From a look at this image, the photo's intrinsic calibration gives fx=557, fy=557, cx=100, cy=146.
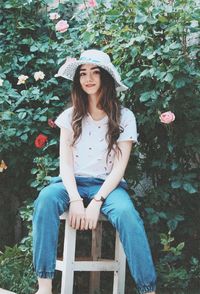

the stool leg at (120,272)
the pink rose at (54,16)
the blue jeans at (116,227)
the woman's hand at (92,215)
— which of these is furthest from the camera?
the pink rose at (54,16)

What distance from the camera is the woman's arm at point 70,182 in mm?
2574

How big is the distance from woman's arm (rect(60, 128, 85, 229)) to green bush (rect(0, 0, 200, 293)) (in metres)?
0.46

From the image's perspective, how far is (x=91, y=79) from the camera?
9.36 ft

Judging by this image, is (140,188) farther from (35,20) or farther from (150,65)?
(35,20)

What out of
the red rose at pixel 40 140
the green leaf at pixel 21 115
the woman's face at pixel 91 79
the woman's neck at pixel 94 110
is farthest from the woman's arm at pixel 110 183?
the green leaf at pixel 21 115

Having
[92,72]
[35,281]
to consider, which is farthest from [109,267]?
[92,72]

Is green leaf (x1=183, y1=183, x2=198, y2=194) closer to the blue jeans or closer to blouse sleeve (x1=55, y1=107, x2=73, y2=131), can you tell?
the blue jeans

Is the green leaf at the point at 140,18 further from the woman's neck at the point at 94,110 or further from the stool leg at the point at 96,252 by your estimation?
the stool leg at the point at 96,252

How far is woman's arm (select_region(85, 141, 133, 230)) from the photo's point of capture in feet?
8.41

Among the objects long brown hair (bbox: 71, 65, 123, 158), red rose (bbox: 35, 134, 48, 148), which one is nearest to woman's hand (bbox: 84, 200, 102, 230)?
long brown hair (bbox: 71, 65, 123, 158)

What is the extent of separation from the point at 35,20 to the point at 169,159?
151cm

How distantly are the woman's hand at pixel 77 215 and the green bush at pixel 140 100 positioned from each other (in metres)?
0.55

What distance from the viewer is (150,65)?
2977mm

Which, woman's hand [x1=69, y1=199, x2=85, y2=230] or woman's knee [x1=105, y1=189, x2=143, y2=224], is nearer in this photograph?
woman's knee [x1=105, y1=189, x2=143, y2=224]
